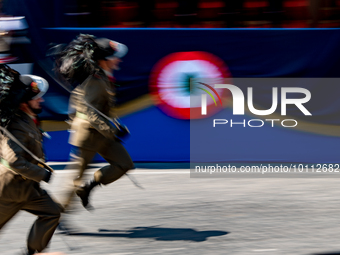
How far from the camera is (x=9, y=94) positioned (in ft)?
12.9

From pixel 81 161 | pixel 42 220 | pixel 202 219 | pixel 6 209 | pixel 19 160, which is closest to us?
pixel 19 160

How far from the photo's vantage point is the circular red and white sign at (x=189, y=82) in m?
8.20

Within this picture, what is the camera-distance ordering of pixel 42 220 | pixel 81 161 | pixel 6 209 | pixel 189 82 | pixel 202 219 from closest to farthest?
pixel 6 209
pixel 42 220
pixel 81 161
pixel 202 219
pixel 189 82

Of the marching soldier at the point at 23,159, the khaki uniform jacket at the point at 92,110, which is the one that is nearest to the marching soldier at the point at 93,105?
the khaki uniform jacket at the point at 92,110

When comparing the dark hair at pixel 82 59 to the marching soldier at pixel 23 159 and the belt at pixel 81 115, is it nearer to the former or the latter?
the belt at pixel 81 115

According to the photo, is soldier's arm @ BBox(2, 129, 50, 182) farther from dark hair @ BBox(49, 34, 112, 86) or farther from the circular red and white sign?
the circular red and white sign

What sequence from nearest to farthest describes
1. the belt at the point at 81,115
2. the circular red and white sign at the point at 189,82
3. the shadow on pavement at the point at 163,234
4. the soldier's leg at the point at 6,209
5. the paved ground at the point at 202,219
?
the soldier's leg at the point at 6,209 → the paved ground at the point at 202,219 → the shadow on pavement at the point at 163,234 → the belt at the point at 81,115 → the circular red and white sign at the point at 189,82

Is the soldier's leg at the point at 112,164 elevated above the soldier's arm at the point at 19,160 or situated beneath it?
situated beneath

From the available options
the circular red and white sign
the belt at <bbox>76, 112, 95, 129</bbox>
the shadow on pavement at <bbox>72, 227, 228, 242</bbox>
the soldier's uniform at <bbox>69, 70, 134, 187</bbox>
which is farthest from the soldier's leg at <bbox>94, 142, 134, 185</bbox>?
the circular red and white sign

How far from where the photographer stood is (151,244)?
4977 millimetres

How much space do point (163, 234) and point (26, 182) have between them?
1.61m

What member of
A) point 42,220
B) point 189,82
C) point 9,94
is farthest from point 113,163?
point 189,82

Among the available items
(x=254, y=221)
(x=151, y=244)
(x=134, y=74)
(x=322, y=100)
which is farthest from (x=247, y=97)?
(x=151, y=244)

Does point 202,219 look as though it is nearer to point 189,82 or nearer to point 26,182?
point 26,182
